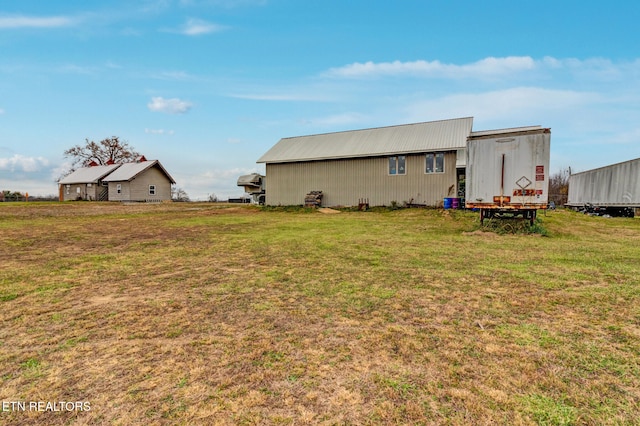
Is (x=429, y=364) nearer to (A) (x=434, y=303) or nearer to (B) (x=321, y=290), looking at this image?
(A) (x=434, y=303)

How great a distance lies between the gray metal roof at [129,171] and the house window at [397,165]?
3339cm

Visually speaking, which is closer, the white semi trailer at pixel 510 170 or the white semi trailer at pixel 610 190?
the white semi trailer at pixel 510 170

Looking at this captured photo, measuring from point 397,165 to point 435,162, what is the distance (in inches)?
103

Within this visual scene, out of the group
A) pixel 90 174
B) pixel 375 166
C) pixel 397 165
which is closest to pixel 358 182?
pixel 375 166

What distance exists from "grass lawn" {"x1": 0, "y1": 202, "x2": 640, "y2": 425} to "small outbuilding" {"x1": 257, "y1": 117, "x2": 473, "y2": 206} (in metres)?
15.3

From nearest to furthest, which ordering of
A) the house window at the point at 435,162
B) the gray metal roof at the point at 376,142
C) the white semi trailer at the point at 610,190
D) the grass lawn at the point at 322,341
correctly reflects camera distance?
the grass lawn at the point at 322,341, the white semi trailer at the point at 610,190, the house window at the point at 435,162, the gray metal roof at the point at 376,142

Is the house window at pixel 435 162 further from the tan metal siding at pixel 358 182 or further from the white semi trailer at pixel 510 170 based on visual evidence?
the white semi trailer at pixel 510 170

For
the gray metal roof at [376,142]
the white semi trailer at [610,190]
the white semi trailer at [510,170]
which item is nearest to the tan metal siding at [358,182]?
the gray metal roof at [376,142]

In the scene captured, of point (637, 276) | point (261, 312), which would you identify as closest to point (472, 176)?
point (637, 276)

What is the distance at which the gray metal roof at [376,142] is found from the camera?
23087mm

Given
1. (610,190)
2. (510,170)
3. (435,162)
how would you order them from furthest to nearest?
(610,190) → (435,162) → (510,170)

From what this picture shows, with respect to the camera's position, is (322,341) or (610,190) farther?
(610,190)

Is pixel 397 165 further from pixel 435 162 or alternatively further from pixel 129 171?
pixel 129 171

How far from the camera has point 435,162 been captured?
22.7m
